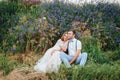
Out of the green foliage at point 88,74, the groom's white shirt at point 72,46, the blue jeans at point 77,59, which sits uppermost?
the groom's white shirt at point 72,46

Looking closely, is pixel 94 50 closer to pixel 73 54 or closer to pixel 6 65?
pixel 73 54

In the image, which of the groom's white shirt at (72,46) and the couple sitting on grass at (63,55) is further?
the groom's white shirt at (72,46)

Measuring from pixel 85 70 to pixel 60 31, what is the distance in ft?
7.06

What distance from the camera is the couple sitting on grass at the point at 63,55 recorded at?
31.6 ft

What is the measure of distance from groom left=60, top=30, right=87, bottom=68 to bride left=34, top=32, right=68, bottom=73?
0.40 ft

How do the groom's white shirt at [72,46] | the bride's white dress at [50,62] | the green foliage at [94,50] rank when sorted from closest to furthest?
1. the bride's white dress at [50,62]
2. the groom's white shirt at [72,46]
3. the green foliage at [94,50]

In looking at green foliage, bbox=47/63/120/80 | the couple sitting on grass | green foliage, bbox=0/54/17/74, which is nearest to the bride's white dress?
the couple sitting on grass

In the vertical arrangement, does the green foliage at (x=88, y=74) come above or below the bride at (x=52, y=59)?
below

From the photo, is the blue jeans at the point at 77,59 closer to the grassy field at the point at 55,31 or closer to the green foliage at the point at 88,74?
the grassy field at the point at 55,31

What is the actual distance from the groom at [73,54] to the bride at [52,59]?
0.12m

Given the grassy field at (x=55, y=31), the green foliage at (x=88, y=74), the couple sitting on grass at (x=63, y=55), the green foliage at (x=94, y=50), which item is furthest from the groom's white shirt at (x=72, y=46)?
the green foliage at (x=88, y=74)

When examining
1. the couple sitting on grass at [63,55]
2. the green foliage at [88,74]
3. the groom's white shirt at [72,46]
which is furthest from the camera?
the groom's white shirt at [72,46]

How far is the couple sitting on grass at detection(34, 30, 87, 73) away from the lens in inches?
379

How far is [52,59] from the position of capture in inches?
384
